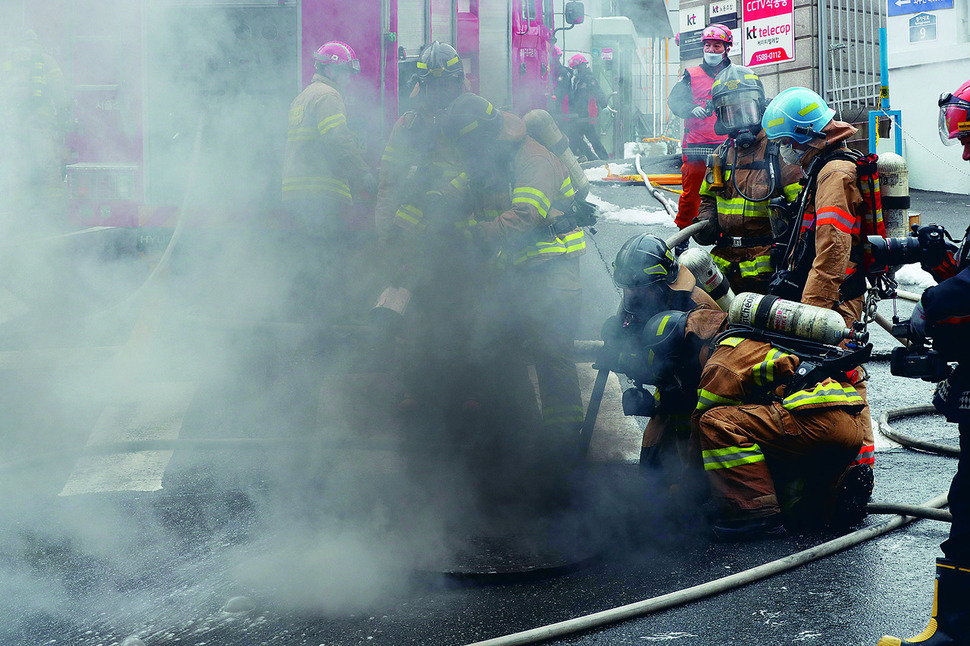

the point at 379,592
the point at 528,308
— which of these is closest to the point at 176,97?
the point at 528,308

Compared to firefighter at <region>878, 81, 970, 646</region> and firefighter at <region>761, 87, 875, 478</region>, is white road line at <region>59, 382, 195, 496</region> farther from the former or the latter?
firefighter at <region>878, 81, 970, 646</region>

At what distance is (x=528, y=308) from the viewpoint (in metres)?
4.50

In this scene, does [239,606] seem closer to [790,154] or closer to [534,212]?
[534,212]

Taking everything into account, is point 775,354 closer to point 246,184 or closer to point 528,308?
point 528,308

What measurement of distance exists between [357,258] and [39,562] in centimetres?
291

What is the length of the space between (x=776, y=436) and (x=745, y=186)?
1.54m

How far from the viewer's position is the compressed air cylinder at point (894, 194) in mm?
3771

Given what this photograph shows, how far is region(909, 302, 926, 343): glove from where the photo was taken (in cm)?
254

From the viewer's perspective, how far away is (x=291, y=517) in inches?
142

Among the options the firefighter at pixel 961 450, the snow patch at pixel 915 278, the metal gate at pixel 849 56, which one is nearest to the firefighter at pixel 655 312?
the firefighter at pixel 961 450

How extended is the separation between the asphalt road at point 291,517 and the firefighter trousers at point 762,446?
6.9 inches

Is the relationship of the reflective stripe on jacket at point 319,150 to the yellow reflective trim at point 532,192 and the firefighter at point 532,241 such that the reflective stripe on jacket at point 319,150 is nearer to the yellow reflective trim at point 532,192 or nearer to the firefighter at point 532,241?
the firefighter at point 532,241

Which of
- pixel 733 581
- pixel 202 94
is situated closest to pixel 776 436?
pixel 733 581

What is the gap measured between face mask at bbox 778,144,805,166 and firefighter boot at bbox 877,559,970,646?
2195mm
